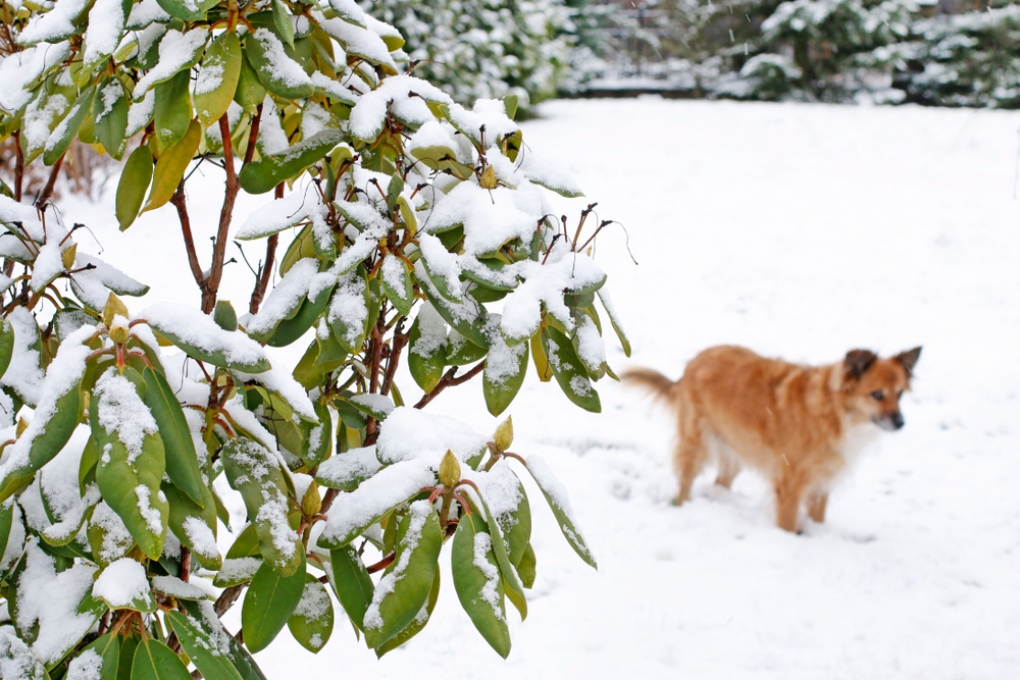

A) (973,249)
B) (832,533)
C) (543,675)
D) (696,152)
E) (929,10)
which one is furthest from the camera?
(929,10)

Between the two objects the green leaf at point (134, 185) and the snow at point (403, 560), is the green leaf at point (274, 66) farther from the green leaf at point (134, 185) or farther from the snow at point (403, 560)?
the snow at point (403, 560)

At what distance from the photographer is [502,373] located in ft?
3.01

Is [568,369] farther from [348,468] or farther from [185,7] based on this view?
[185,7]

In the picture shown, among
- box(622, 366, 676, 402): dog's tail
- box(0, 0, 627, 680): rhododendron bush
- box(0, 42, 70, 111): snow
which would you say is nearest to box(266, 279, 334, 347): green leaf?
box(0, 0, 627, 680): rhododendron bush

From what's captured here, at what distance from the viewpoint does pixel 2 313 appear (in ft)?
3.37

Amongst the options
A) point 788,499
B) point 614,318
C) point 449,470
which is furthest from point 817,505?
point 449,470

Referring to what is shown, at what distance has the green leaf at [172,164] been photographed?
0.99 meters

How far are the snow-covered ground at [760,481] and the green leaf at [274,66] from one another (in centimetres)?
172

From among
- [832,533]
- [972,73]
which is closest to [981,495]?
[832,533]

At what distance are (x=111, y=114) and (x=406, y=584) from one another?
26.7 inches

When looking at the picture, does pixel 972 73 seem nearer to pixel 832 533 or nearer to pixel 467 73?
pixel 467 73

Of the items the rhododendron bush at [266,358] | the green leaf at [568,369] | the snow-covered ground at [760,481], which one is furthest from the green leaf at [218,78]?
the snow-covered ground at [760,481]

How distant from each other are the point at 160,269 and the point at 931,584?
15.5 feet

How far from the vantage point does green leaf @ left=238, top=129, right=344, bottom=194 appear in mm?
975
